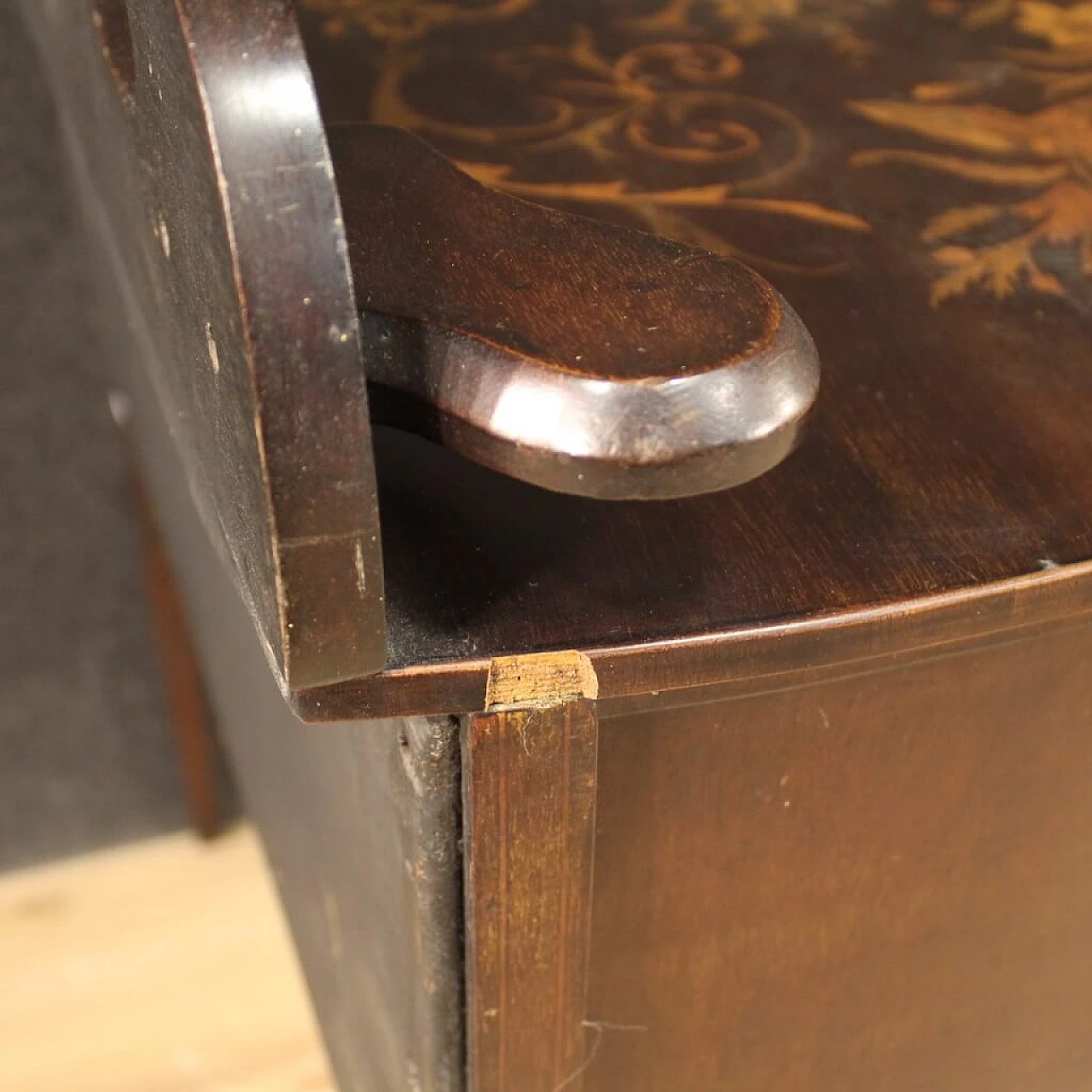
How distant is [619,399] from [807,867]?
0.62ft

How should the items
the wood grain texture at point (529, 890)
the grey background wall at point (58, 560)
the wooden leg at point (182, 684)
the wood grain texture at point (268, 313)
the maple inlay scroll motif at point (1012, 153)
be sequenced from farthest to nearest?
the wooden leg at point (182, 684) < the grey background wall at point (58, 560) < the maple inlay scroll motif at point (1012, 153) < the wood grain texture at point (529, 890) < the wood grain texture at point (268, 313)

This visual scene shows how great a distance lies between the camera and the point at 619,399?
0.98ft

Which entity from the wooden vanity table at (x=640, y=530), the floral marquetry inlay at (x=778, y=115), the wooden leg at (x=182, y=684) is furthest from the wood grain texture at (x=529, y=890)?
the wooden leg at (x=182, y=684)

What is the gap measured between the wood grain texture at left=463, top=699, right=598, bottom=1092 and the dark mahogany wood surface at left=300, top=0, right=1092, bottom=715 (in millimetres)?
35

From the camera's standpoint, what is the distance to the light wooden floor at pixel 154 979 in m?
1.08

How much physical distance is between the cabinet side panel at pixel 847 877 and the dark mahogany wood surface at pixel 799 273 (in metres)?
0.04

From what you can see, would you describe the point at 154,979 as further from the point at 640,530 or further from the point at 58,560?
the point at 640,530

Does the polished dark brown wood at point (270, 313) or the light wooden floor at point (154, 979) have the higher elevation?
the polished dark brown wood at point (270, 313)

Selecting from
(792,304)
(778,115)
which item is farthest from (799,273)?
(778,115)

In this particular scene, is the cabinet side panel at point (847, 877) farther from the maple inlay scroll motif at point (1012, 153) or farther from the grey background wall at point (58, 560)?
the grey background wall at point (58, 560)

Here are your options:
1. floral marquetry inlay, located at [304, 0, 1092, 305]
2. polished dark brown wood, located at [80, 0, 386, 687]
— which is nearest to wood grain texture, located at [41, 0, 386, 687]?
polished dark brown wood, located at [80, 0, 386, 687]

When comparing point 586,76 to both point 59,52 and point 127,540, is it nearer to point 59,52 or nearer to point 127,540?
point 59,52

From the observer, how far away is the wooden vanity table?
30 centimetres

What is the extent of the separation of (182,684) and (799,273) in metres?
0.77
